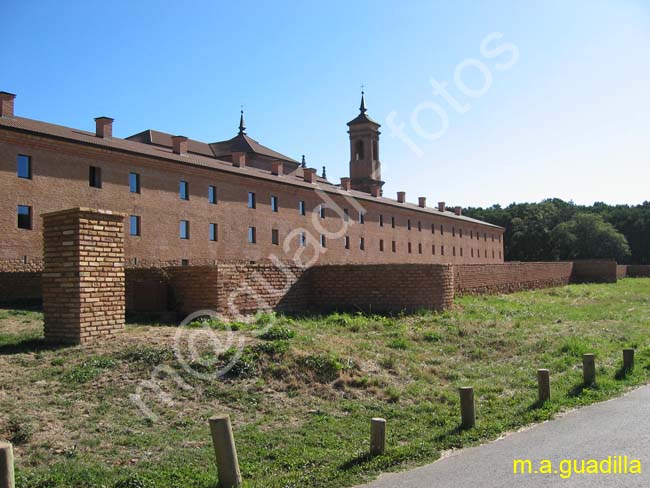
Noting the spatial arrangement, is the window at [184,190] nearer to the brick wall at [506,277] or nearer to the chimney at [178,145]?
the chimney at [178,145]

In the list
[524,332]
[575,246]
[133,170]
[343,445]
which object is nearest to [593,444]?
[343,445]

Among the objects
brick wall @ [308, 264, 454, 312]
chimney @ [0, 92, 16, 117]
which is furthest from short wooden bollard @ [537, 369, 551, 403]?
chimney @ [0, 92, 16, 117]

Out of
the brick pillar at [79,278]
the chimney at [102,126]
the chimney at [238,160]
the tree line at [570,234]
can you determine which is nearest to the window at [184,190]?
the chimney at [102,126]

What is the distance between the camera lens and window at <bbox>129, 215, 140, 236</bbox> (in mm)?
26750

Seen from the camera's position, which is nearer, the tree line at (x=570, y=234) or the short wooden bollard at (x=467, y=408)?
the short wooden bollard at (x=467, y=408)

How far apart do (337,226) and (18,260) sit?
24.5m

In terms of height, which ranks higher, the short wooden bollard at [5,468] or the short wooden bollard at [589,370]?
the short wooden bollard at [5,468]

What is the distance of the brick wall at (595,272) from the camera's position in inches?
1578

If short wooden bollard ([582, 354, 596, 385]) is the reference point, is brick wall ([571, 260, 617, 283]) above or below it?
above

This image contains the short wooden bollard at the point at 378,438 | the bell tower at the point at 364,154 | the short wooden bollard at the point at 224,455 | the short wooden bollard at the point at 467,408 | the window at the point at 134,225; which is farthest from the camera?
the bell tower at the point at 364,154

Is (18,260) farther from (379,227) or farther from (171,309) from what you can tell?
(379,227)

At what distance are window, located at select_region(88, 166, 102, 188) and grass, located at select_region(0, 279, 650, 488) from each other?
49.7ft

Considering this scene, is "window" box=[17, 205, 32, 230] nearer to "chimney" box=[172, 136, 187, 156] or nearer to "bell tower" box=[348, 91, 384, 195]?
"chimney" box=[172, 136, 187, 156]

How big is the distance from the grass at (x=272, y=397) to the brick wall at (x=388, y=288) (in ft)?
8.52
